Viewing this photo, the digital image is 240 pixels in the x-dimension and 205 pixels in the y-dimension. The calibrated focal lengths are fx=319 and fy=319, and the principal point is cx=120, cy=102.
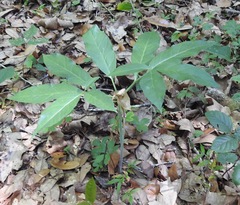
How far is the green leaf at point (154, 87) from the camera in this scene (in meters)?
1.15

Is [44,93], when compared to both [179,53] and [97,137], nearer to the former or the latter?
[179,53]

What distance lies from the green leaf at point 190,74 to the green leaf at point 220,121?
0.40m

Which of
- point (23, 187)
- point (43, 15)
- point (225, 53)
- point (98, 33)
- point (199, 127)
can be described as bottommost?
point (199, 127)

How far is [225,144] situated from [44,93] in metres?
0.83

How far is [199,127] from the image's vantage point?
2.03 m

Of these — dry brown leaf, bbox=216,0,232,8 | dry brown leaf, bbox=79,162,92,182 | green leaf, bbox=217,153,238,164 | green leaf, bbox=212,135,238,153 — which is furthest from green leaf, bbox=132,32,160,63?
dry brown leaf, bbox=216,0,232,8

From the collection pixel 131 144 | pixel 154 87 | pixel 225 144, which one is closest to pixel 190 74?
pixel 154 87

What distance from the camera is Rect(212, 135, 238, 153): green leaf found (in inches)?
56.4

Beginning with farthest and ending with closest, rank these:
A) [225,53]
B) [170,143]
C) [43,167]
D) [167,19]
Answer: [167,19] < [170,143] < [43,167] < [225,53]

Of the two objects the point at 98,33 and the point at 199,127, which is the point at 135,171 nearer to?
the point at 199,127

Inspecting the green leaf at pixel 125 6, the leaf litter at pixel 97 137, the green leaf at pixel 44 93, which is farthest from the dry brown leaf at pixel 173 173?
the green leaf at pixel 125 6

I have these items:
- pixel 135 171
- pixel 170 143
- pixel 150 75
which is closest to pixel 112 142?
pixel 135 171

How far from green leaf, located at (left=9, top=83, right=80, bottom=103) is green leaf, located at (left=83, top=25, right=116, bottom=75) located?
26 centimetres

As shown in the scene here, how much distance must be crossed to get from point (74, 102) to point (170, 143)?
0.96 m
